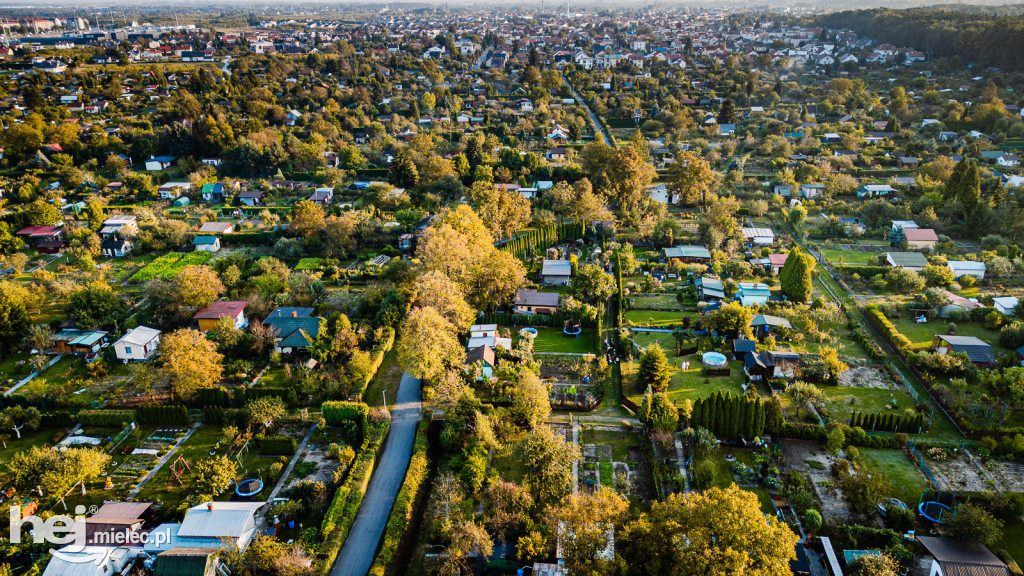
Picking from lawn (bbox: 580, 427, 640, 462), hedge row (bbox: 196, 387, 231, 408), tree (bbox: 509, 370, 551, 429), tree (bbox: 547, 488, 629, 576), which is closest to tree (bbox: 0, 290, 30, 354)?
hedge row (bbox: 196, 387, 231, 408)

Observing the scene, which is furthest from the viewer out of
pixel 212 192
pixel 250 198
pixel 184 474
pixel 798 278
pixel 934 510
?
pixel 212 192

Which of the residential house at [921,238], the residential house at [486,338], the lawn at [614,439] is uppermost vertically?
the residential house at [921,238]

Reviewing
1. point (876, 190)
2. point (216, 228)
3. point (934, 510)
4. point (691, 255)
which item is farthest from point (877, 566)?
point (216, 228)

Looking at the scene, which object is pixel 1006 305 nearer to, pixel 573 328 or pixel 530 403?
pixel 573 328

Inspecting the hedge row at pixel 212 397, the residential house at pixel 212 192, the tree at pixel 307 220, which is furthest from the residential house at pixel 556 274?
the residential house at pixel 212 192

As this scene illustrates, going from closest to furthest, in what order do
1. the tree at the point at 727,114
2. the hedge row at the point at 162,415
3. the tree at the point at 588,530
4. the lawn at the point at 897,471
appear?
the tree at the point at 588,530, the lawn at the point at 897,471, the hedge row at the point at 162,415, the tree at the point at 727,114

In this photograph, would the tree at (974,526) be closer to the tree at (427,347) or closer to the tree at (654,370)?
the tree at (654,370)

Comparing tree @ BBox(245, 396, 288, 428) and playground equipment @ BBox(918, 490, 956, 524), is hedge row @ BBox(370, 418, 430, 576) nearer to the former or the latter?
tree @ BBox(245, 396, 288, 428)

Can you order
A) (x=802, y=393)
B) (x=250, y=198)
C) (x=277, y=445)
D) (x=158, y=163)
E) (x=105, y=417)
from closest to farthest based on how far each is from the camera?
1. (x=277, y=445)
2. (x=802, y=393)
3. (x=105, y=417)
4. (x=250, y=198)
5. (x=158, y=163)
